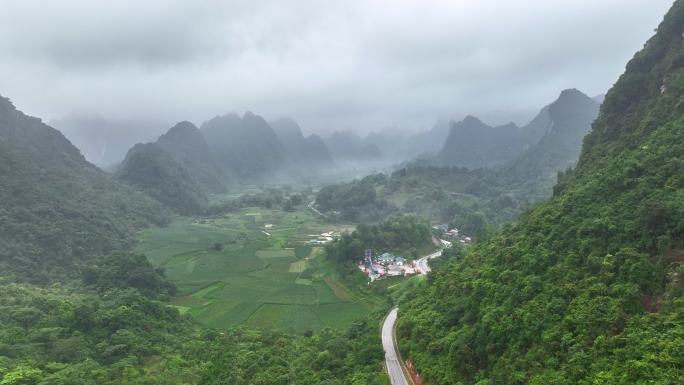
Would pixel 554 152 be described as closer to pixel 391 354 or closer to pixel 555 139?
pixel 555 139

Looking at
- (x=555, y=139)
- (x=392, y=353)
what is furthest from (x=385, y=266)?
(x=555, y=139)

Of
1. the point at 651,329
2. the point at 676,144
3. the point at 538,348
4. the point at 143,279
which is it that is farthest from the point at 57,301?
the point at 676,144

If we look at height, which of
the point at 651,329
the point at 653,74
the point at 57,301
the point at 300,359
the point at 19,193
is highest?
the point at 653,74

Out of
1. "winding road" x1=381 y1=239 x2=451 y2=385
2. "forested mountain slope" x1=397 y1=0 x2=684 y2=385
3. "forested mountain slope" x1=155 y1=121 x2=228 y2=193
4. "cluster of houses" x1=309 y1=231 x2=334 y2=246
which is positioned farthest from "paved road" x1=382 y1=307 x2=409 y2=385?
"forested mountain slope" x1=155 y1=121 x2=228 y2=193

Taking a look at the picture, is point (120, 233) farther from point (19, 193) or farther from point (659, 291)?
point (659, 291)

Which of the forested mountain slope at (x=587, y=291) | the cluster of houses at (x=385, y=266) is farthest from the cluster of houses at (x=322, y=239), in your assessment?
the forested mountain slope at (x=587, y=291)

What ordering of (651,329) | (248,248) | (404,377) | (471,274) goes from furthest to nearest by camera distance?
(248,248) < (471,274) < (404,377) < (651,329)

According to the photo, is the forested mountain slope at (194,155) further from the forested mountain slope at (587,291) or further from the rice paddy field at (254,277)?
the forested mountain slope at (587,291)

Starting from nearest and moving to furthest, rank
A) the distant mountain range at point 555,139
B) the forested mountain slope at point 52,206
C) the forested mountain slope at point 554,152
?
the forested mountain slope at point 52,206
the forested mountain slope at point 554,152
the distant mountain range at point 555,139
